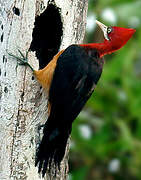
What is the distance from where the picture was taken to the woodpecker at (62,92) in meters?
4.57

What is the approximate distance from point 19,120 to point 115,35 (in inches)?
49.8

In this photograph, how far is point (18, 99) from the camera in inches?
183

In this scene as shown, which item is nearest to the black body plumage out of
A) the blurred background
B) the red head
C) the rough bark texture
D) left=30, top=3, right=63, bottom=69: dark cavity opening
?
the rough bark texture

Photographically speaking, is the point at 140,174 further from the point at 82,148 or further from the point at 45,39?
the point at 45,39

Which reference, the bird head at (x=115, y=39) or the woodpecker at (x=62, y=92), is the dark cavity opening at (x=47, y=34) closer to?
the woodpecker at (x=62, y=92)

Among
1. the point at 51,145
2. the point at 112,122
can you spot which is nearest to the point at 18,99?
the point at 51,145

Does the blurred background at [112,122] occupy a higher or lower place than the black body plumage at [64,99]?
lower

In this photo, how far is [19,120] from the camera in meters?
4.65

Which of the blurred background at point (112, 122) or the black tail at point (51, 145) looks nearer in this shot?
the black tail at point (51, 145)

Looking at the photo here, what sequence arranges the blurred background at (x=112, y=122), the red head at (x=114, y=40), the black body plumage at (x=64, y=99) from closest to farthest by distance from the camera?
1. the black body plumage at (x=64, y=99)
2. the red head at (x=114, y=40)
3. the blurred background at (x=112, y=122)

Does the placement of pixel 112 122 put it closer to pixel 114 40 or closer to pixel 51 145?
pixel 114 40

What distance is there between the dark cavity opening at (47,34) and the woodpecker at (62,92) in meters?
0.14

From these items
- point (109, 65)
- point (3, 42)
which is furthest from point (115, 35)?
point (109, 65)

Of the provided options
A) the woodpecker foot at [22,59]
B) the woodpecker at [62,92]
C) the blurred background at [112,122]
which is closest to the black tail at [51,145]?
the woodpecker at [62,92]
